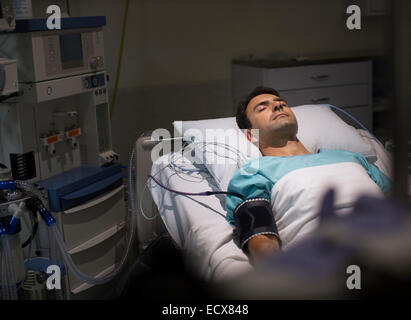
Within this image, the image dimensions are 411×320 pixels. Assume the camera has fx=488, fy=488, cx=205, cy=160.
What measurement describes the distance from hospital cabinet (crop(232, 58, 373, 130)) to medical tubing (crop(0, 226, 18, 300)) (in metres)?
1.83

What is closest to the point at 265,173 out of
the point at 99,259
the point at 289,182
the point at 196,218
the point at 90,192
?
Answer: the point at 289,182

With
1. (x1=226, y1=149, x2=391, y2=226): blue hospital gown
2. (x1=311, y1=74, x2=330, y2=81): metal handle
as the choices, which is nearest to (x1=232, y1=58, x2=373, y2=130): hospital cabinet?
(x1=311, y1=74, x2=330, y2=81): metal handle

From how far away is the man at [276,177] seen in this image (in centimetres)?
105

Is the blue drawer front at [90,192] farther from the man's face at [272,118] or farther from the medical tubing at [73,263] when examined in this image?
the man's face at [272,118]

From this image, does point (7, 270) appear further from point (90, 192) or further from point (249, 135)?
point (249, 135)

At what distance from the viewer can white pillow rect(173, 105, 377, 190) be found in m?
1.67

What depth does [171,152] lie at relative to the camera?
1935 mm

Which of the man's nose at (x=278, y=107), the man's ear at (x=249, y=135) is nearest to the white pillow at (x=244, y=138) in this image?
the man's ear at (x=249, y=135)

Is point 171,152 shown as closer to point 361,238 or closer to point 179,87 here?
point 179,87

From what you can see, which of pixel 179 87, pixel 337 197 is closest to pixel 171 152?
pixel 179 87

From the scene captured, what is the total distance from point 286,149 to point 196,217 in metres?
0.36

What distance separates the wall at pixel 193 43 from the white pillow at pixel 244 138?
72 cm

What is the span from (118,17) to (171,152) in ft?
3.35

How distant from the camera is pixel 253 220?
3.89ft
